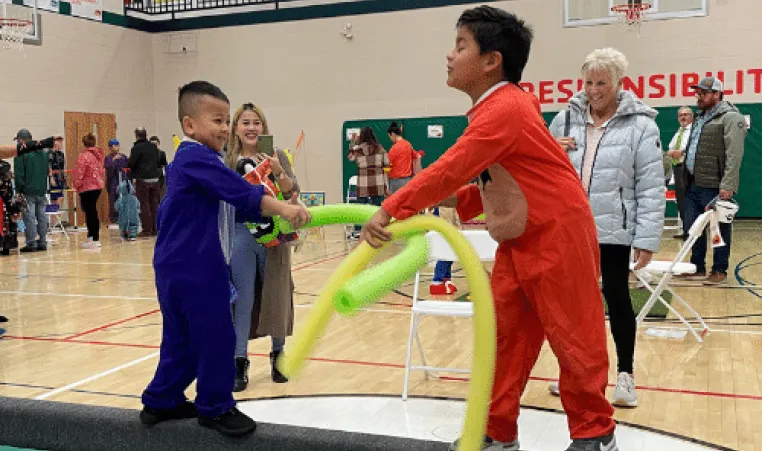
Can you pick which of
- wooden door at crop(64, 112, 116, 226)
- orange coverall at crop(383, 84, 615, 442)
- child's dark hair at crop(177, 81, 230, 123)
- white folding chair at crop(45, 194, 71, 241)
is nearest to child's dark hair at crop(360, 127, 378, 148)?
white folding chair at crop(45, 194, 71, 241)

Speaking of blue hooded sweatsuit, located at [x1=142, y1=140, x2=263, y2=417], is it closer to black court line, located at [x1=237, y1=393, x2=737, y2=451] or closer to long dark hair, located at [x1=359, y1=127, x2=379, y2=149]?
black court line, located at [x1=237, y1=393, x2=737, y2=451]

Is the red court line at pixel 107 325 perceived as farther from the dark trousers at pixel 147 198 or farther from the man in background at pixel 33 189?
the dark trousers at pixel 147 198

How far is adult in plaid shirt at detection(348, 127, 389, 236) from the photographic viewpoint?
1034 centimetres

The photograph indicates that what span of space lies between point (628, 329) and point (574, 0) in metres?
11.0

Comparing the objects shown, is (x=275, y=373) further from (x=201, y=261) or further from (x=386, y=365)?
(x=201, y=261)

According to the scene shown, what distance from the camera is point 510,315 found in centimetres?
238

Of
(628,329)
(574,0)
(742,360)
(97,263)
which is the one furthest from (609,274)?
(574,0)

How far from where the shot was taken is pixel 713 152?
695 centimetres

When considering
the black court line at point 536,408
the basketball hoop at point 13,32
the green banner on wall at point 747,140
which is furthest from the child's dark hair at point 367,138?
the black court line at point 536,408

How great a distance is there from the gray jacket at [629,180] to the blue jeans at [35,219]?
9.45 m

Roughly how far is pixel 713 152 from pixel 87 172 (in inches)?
348

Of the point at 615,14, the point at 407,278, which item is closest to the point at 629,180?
the point at 407,278

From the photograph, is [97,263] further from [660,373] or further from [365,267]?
[365,267]

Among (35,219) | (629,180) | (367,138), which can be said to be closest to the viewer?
(629,180)
